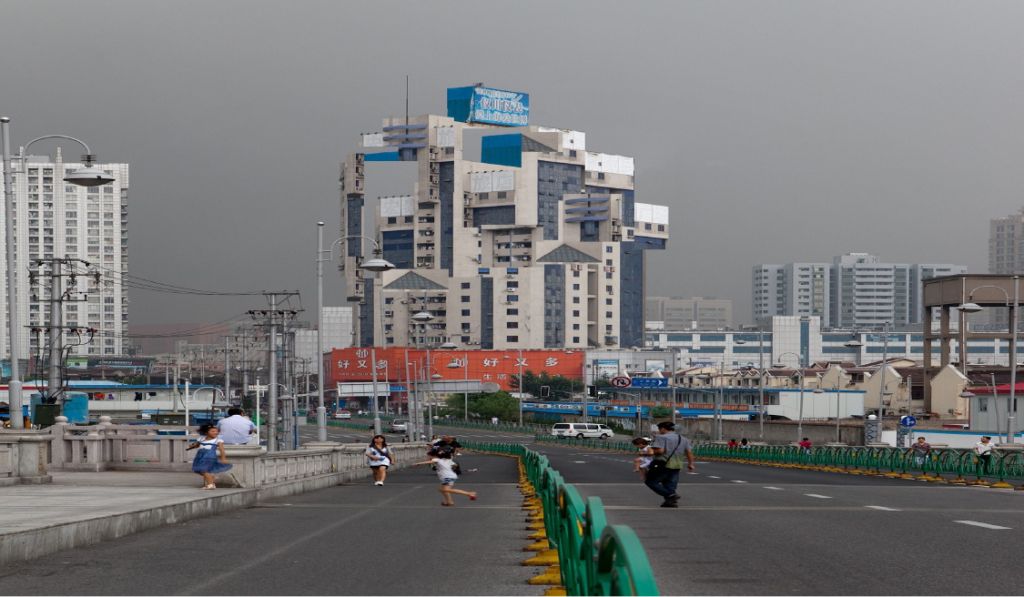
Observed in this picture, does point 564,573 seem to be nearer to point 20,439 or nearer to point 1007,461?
point 20,439

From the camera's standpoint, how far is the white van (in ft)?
415

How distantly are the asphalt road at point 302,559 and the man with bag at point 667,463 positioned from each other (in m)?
2.97

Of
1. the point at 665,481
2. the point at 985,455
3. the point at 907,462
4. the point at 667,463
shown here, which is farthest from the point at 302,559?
the point at 907,462

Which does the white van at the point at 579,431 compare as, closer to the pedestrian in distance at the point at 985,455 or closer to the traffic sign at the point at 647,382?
the traffic sign at the point at 647,382

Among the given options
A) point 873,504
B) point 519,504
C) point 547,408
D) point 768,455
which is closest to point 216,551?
point 519,504

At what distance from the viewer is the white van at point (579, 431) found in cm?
12662

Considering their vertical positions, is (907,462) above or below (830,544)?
below

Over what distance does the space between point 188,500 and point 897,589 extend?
11989 millimetres

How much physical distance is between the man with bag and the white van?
335 ft

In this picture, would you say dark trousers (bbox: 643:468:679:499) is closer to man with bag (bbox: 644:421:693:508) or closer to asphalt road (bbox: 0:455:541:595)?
A: man with bag (bbox: 644:421:693:508)

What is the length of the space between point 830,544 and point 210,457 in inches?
493

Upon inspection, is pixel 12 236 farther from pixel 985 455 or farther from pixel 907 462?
pixel 907 462

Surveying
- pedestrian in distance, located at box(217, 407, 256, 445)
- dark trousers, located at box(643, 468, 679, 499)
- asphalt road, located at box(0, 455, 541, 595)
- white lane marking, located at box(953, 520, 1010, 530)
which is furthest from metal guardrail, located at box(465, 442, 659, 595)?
pedestrian in distance, located at box(217, 407, 256, 445)

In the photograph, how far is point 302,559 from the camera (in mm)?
13773
